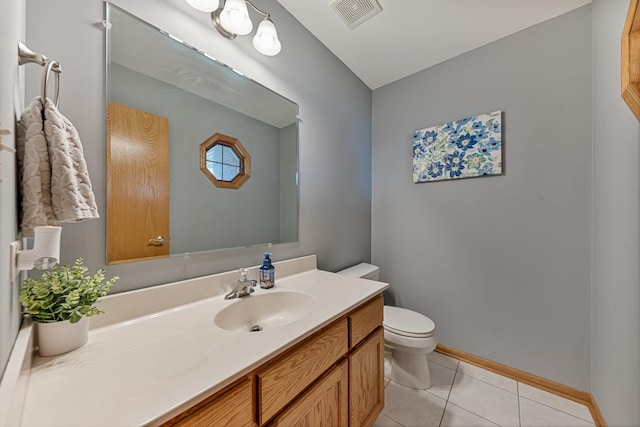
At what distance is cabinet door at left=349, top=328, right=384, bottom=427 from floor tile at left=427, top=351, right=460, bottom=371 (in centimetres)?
84

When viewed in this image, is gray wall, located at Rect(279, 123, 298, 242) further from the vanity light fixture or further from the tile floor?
the tile floor

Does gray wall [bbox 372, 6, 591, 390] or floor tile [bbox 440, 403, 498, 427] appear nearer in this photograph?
floor tile [bbox 440, 403, 498, 427]

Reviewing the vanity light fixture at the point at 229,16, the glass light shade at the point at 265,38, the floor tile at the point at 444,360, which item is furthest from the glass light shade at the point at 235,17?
the floor tile at the point at 444,360

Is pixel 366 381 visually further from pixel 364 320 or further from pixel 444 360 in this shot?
pixel 444 360

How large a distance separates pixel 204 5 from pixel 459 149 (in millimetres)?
1800

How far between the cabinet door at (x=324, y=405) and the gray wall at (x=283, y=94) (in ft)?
2.16

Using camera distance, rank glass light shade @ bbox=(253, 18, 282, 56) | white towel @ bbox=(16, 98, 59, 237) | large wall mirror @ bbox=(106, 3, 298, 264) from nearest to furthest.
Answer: white towel @ bbox=(16, 98, 59, 237) → large wall mirror @ bbox=(106, 3, 298, 264) → glass light shade @ bbox=(253, 18, 282, 56)

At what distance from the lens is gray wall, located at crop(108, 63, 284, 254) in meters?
0.98

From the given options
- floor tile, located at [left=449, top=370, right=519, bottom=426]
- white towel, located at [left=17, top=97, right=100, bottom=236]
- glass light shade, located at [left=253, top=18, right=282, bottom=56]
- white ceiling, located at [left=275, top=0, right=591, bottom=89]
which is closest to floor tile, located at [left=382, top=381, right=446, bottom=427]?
floor tile, located at [left=449, top=370, right=519, bottom=426]

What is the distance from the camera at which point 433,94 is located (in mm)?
2012

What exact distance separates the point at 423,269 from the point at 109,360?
2007 millimetres

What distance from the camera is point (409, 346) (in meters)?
1.50

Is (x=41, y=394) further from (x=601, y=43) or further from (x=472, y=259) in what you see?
(x=601, y=43)

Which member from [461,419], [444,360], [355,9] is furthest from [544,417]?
[355,9]
